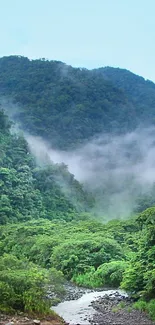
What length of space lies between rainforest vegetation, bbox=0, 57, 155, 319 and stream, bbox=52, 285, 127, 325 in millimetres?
892

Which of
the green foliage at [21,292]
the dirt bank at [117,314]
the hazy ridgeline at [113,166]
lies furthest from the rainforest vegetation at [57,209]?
the hazy ridgeline at [113,166]

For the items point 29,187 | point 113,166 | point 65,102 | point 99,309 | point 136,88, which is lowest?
point 99,309

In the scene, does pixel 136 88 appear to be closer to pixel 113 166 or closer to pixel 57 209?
pixel 113 166

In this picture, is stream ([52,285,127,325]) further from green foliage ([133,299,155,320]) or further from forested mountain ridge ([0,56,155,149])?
forested mountain ridge ([0,56,155,149])

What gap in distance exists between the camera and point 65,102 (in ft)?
395

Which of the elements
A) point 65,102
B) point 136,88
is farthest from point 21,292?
point 136,88

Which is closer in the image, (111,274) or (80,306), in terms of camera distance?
(80,306)

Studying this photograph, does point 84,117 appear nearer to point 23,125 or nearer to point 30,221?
point 23,125

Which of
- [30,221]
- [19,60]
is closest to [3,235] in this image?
[30,221]

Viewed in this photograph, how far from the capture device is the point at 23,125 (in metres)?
102

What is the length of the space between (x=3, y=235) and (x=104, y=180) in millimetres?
53756

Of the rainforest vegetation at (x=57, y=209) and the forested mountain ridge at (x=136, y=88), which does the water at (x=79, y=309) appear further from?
the forested mountain ridge at (x=136, y=88)

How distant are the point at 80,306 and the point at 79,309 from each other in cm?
88

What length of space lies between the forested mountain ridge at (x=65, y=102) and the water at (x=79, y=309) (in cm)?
7554
